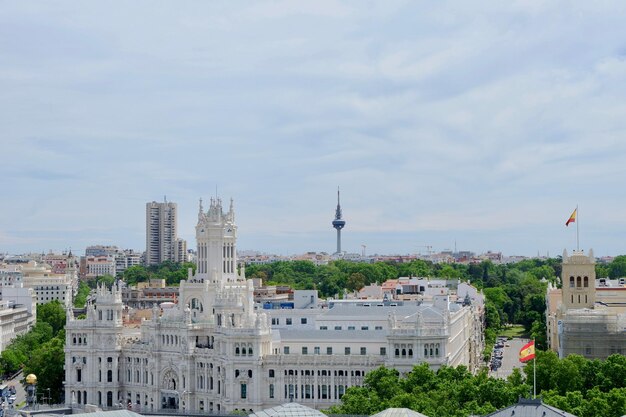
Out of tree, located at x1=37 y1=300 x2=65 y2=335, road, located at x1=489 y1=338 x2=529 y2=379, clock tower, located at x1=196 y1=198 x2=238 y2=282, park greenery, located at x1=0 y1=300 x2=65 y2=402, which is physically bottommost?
road, located at x1=489 y1=338 x2=529 y2=379

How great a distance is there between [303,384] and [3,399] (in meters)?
41.9

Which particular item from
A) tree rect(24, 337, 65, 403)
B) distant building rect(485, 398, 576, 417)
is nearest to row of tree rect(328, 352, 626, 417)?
distant building rect(485, 398, 576, 417)

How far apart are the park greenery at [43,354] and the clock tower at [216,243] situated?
23099 millimetres

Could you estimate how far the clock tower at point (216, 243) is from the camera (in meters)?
122

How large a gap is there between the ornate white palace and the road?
27.2 ft

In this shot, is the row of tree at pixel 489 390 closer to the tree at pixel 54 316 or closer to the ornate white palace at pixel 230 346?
the ornate white palace at pixel 230 346

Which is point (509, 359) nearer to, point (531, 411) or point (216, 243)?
point (216, 243)

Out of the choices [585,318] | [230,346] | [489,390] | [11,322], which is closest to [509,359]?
[585,318]

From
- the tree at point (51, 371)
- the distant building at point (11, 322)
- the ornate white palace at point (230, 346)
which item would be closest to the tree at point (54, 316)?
the distant building at point (11, 322)

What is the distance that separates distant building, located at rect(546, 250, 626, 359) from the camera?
10981 centimetres

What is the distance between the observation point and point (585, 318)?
363ft

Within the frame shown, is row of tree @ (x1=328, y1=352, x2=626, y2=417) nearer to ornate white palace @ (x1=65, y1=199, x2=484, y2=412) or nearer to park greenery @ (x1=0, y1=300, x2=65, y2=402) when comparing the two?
ornate white palace @ (x1=65, y1=199, x2=484, y2=412)

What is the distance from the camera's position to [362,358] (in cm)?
10631

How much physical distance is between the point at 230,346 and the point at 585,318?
3749 cm
